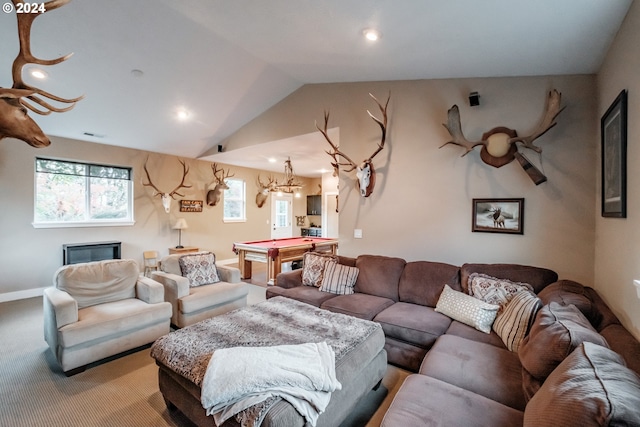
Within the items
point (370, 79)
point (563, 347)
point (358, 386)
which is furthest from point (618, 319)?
point (370, 79)

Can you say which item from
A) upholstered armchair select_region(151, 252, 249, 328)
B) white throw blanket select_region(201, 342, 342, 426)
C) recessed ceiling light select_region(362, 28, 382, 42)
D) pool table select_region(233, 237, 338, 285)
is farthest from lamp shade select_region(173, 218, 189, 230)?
recessed ceiling light select_region(362, 28, 382, 42)

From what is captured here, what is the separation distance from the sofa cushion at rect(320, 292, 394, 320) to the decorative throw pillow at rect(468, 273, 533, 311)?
0.89 meters

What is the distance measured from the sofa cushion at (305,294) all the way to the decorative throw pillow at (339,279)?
0.30ft

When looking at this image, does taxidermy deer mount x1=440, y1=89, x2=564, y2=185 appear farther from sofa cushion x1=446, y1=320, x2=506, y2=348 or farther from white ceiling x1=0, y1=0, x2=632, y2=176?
sofa cushion x1=446, y1=320, x2=506, y2=348

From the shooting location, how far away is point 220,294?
12.0 feet

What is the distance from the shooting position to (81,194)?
5.36 m

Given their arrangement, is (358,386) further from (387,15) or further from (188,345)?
(387,15)

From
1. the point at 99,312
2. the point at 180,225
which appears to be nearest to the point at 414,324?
the point at 99,312

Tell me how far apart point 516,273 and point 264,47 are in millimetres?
3751

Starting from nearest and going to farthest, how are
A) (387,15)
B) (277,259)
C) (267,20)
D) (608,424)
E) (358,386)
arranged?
(608,424) → (358,386) → (387,15) → (267,20) → (277,259)

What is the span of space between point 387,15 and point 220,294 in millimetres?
3521

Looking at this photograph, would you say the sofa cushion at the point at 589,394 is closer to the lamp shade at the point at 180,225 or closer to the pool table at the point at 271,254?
the pool table at the point at 271,254

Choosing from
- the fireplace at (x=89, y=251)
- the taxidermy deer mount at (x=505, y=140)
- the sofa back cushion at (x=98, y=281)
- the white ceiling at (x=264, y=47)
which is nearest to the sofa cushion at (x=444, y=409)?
the taxidermy deer mount at (x=505, y=140)

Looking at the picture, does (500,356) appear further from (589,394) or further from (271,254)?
(271,254)
